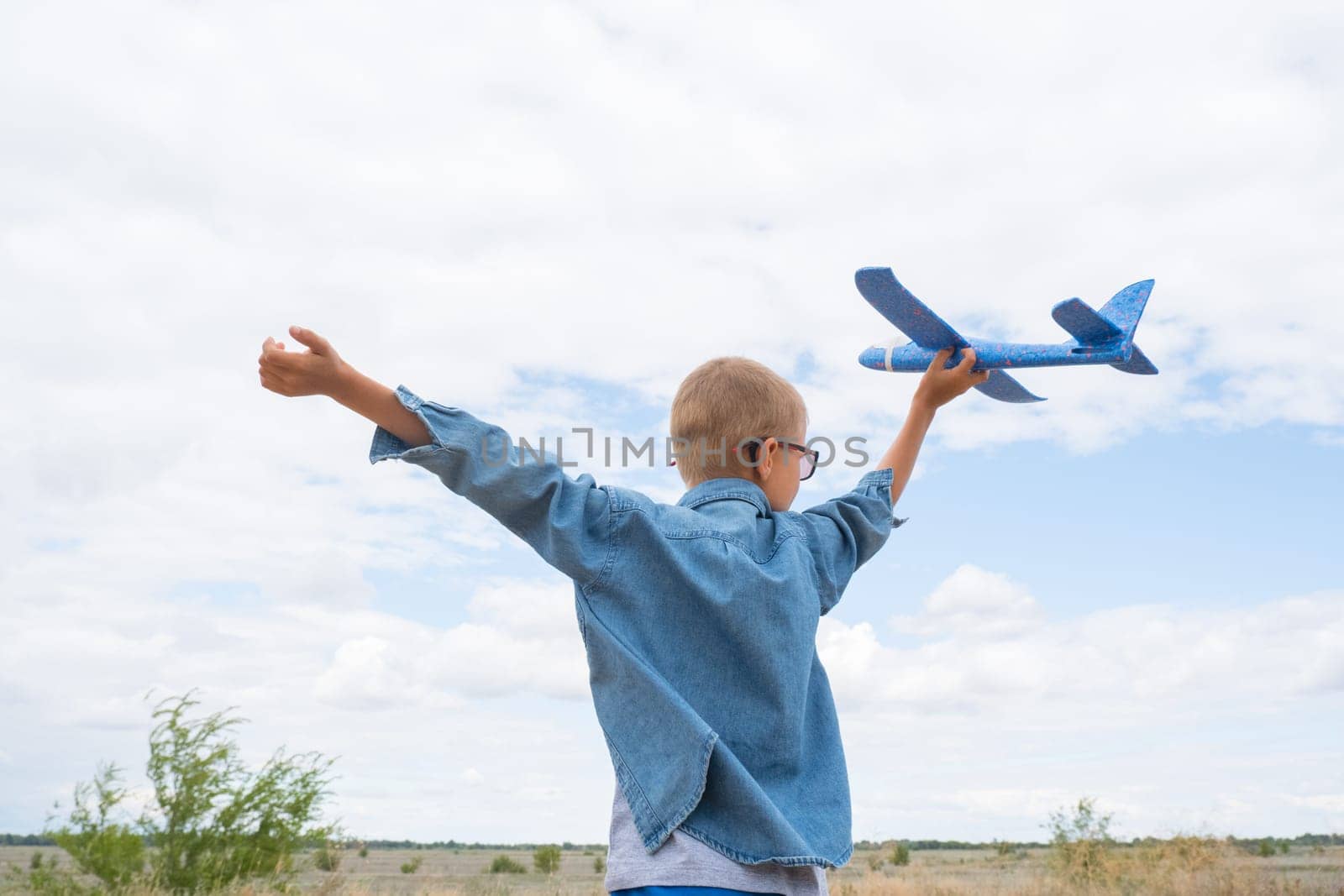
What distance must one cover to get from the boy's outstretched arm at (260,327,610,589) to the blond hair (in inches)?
21.8

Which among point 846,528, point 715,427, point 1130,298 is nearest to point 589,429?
point 715,427

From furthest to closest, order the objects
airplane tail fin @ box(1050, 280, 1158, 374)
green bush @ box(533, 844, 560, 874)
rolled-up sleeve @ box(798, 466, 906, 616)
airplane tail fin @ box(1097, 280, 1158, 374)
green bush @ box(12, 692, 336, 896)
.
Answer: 1. green bush @ box(533, 844, 560, 874)
2. green bush @ box(12, 692, 336, 896)
3. airplane tail fin @ box(1097, 280, 1158, 374)
4. airplane tail fin @ box(1050, 280, 1158, 374)
5. rolled-up sleeve @ box(798, 466, 906, 616)

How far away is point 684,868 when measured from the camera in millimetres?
2408

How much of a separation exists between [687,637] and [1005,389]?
216cm

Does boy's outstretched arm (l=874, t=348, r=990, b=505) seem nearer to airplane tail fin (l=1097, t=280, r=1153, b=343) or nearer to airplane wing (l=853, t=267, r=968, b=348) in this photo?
airplane wing (l=853, t=267, r=968, b=348)

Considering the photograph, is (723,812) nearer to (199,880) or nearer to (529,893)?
(199,880)

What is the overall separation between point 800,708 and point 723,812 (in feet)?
1.16

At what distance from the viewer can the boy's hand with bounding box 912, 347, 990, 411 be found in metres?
3.76

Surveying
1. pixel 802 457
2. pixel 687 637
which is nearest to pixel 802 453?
pixel 802 457

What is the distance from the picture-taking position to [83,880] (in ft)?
38.2

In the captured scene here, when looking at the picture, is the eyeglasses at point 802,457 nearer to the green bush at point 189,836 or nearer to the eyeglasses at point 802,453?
the eyeglasses at point 802,453

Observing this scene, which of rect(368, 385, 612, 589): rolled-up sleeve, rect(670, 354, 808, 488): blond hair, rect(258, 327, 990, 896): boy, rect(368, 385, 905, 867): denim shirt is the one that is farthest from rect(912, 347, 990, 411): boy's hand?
rect(368, 385, 612, 589): rolled-up sleeve

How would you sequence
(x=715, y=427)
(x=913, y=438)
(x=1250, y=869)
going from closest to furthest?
(x=715, y=427), (x=913, y=438), (x=1250, y=869)

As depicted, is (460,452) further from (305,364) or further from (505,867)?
(505,867)
